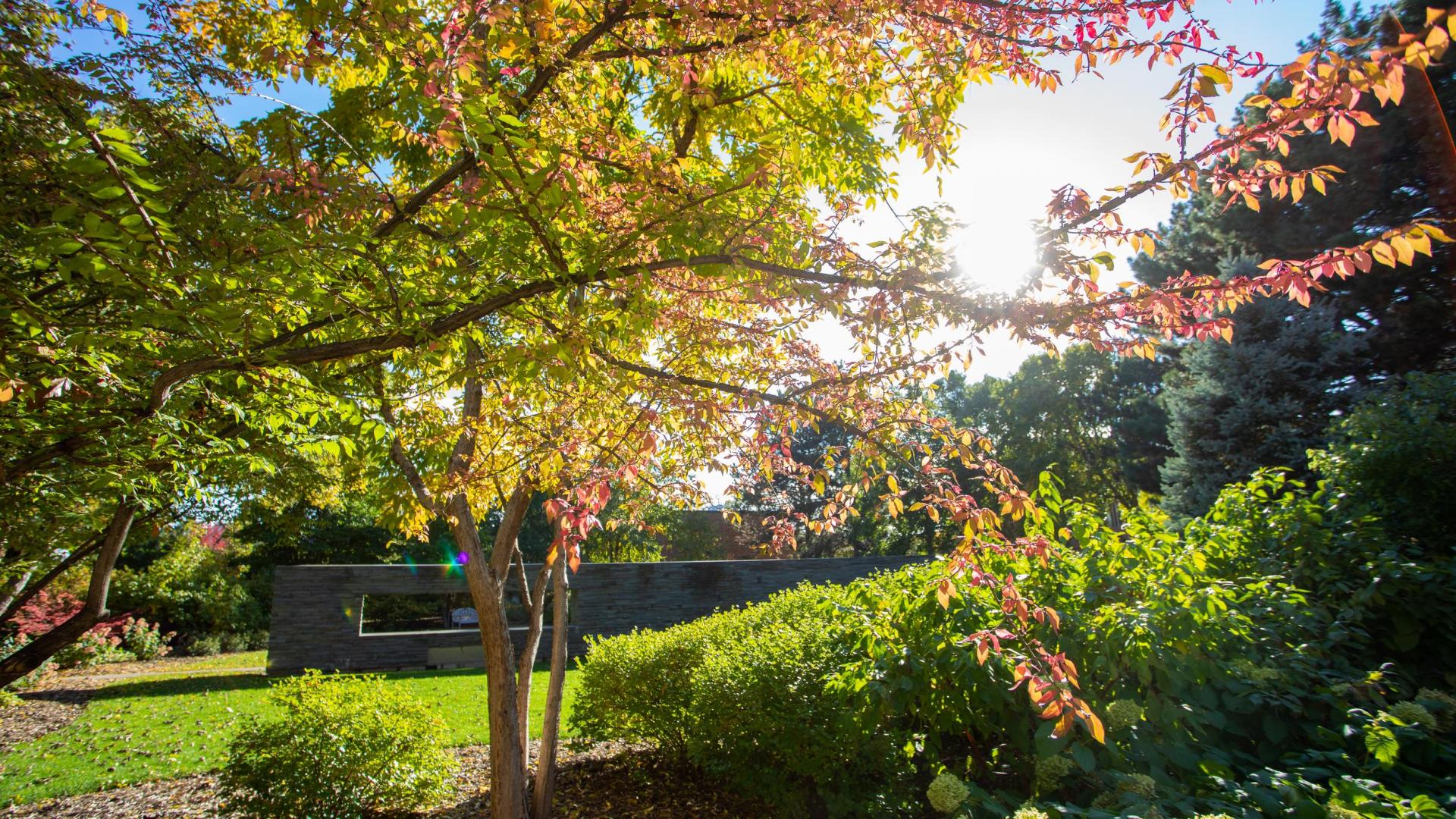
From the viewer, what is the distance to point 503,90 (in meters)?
3.13

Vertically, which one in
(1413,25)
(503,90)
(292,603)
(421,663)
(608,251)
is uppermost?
(1413,25)

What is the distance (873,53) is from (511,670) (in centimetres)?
425

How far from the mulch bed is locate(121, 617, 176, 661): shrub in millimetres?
11609

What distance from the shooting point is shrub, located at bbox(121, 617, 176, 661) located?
15.1 metres

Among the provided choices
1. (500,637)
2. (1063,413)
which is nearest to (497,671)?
(500,637)

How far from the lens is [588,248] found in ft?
8.62

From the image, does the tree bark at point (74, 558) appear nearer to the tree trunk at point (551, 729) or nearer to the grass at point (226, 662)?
the tree trunk at point (551, 729)

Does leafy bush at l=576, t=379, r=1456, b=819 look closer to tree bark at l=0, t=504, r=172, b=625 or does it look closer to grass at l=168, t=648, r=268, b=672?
tree bark at l=0, t=504, r=172, b=625

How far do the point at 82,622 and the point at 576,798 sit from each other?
398 centimetres

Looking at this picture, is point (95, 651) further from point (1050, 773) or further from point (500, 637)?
point (1050, 773)

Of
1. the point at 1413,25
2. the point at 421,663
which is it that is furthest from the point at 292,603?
the point at 1413,25

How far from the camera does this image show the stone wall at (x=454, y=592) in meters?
12.8

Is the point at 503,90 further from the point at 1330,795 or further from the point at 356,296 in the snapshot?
the point at 1330,795

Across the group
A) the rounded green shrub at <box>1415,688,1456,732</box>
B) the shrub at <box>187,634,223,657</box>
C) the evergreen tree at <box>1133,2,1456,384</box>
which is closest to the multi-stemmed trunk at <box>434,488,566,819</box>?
the rounded green shrub at <box>1415,688,1456,732</box>
